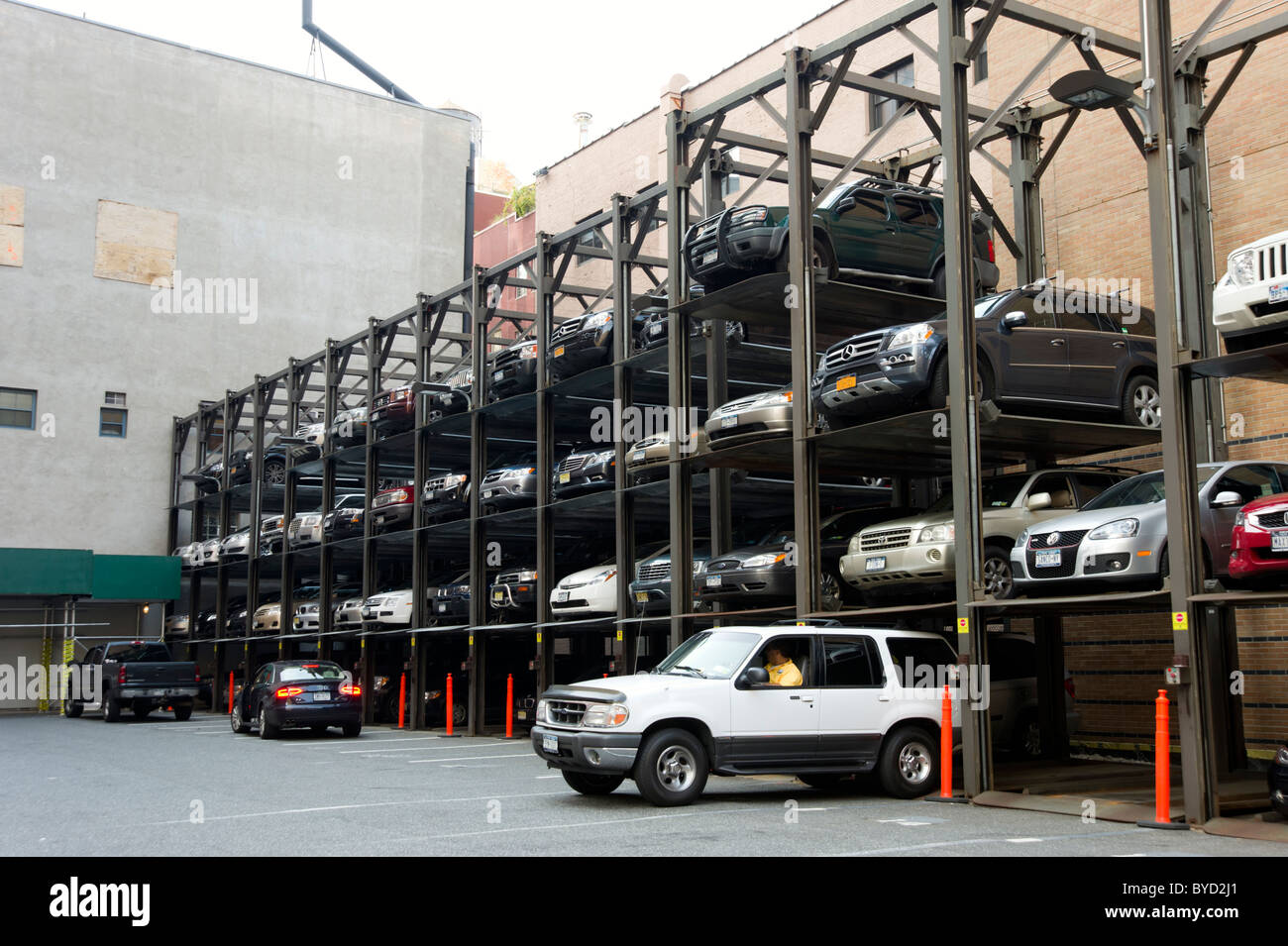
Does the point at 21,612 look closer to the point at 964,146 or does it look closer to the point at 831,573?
the point at 831,573

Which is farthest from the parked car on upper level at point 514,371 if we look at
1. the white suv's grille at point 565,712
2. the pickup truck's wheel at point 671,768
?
the pickup truck's wheel at point 671,768

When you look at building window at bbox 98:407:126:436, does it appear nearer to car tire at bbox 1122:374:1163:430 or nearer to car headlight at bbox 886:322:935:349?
car headlight at bbox 886:322:935:349

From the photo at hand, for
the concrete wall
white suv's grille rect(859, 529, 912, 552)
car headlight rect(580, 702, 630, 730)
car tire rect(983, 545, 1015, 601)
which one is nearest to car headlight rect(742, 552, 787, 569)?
white suv's grille rect(859, 529, 912, 552)

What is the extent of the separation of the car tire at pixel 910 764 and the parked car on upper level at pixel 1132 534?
1.80 metres

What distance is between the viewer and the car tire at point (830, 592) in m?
15.7

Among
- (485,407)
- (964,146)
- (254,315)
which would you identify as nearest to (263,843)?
(964,146)

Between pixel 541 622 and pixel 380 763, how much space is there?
210 inches

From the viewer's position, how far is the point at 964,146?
46.4 feet

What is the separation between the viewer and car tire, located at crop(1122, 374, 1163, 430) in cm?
1541

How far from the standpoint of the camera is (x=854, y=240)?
17016 mm

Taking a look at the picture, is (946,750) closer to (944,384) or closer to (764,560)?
(944,384)

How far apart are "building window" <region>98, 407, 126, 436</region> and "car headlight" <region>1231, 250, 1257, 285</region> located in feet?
109

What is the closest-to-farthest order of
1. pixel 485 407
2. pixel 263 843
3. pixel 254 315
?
pixel 263 843 < pixel 485 407 < pixel 254 315

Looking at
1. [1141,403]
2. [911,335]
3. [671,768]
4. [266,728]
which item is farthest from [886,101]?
[671,768]
